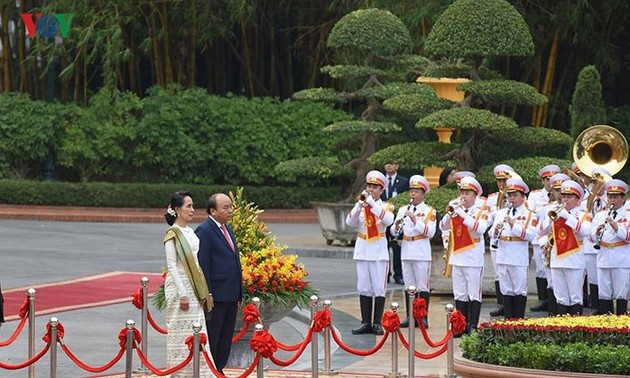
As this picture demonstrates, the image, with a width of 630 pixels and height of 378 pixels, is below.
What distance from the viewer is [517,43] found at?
68.9 feet

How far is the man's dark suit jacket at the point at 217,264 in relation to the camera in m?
12.7

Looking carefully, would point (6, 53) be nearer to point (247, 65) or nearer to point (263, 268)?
point (247, 65)

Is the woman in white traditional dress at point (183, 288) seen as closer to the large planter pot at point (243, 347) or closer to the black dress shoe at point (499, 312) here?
the large planter pot at point (243, 347)

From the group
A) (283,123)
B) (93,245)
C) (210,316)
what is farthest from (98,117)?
(210,316)

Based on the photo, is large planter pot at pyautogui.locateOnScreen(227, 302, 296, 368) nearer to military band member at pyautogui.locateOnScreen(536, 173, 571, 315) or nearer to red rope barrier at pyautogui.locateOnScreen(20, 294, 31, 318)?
red rope barrier at pyautogui.locateOnScreen(20, 294, 31, 318)

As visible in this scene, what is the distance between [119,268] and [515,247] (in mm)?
7651

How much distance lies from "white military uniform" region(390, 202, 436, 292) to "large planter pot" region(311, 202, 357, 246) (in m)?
9.45

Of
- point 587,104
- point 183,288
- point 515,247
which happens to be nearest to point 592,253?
point 515,247

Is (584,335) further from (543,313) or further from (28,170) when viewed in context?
(28,170)

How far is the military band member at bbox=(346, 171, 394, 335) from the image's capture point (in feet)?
53.9

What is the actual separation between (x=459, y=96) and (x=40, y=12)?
39.4 ft

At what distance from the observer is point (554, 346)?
11391 mm

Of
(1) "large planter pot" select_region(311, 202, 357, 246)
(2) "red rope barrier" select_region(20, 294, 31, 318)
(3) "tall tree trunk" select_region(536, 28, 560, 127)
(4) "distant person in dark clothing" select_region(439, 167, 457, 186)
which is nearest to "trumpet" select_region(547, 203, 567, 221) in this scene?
(4) "distant person in dark clothing" select_region(439, 167, 457, 186)

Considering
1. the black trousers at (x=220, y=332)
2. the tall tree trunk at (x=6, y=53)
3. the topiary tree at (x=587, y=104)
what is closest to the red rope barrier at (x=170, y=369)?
the black trousers at (x=220, y=332)
